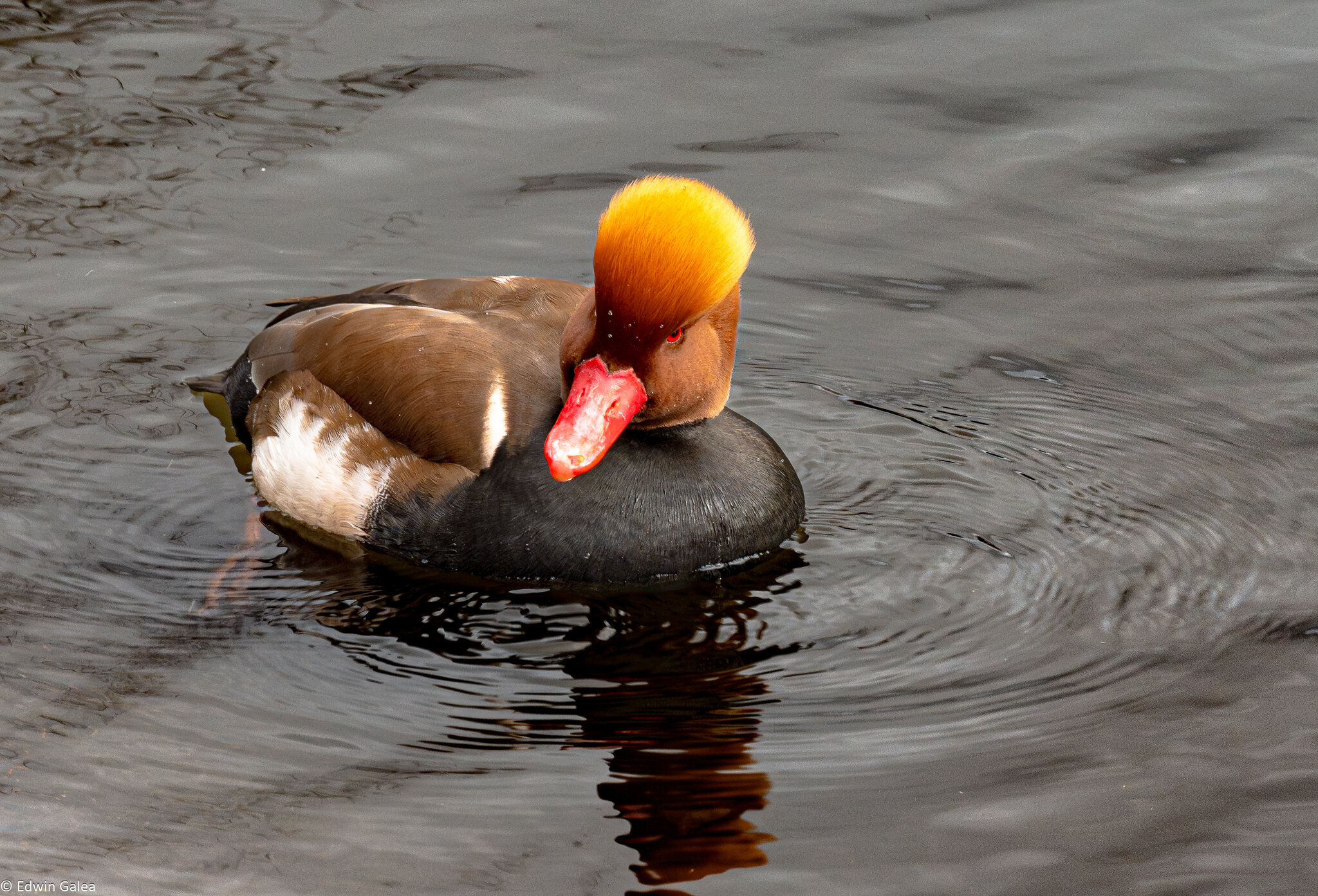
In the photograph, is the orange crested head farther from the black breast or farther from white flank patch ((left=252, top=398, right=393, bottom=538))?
white flank patch ((left=252, top=398, right=393, bottom=538))

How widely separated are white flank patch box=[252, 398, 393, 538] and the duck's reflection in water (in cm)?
13

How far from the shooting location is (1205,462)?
5.47 meters

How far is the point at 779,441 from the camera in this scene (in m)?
5.82

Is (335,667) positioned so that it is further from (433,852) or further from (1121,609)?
(1121,609)

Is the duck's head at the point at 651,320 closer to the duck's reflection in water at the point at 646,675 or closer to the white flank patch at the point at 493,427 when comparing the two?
the white flank patch at the point at 493,427

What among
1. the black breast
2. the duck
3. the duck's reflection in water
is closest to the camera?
the duck's reflection in water

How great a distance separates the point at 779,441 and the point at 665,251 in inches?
62.1

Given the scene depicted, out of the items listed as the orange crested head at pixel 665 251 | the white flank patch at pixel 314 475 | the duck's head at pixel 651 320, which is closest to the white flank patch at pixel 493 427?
the duck's head at pixel 651 320

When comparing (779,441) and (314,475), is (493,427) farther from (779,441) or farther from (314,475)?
(779,441)

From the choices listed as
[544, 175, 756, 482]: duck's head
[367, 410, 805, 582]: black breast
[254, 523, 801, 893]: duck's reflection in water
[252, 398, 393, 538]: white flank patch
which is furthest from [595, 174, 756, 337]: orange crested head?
[252, 398, 393, 538]: white flank patch

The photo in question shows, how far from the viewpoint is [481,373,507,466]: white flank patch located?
4938 millimetres

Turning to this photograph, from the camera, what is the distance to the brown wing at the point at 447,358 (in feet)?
16.3

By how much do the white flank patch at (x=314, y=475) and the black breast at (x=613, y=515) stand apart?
0.16m

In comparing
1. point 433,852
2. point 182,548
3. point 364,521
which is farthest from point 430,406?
point 433,852
